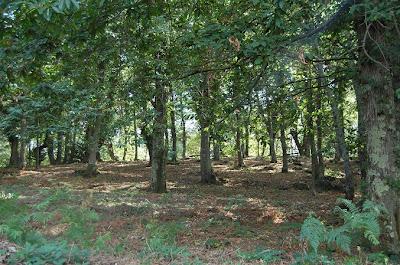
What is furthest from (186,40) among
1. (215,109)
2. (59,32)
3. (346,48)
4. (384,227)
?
(384,227)

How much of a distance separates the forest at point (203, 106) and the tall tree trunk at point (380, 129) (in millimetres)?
23

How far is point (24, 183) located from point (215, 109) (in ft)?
34.3

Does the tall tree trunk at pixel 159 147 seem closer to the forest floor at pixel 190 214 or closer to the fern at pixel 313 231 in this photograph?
the forest floor at pixel 190 214

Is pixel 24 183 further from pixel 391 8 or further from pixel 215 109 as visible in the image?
pixel 391 8

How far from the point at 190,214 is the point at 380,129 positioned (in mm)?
5453

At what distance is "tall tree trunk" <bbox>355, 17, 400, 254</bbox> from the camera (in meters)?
6.82

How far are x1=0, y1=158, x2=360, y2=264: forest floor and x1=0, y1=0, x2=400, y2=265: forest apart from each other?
0.05 m

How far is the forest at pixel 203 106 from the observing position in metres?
5.61

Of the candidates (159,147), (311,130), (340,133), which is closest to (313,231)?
(340,133)

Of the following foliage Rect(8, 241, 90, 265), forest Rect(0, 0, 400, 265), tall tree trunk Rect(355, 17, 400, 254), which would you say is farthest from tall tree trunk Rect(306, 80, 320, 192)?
foliage Rect(8, 241, 90, 265)

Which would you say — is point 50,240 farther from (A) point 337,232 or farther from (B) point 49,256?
(A) point 337,232

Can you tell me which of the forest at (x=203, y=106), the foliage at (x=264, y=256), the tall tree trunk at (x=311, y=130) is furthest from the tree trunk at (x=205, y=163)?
the foliage at (x=264, y=256)

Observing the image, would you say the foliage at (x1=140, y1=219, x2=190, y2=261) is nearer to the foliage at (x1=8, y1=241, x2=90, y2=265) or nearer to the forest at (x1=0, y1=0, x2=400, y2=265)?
the forest at (x1=0, y1=0, x2=400, y2=265)

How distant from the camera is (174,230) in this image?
26.5ft
